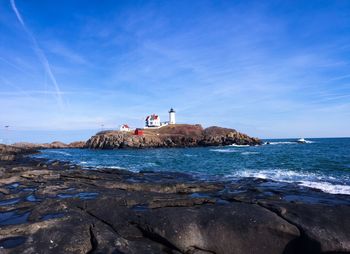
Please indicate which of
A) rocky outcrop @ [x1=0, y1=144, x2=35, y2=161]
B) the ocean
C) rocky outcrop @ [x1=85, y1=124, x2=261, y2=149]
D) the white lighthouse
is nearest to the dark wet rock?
the ocean

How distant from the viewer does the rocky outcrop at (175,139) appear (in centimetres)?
12388

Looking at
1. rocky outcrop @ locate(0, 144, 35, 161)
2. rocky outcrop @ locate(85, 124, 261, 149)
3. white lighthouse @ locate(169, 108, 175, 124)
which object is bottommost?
rocky outcrop @ locate(0, 144, 35, 161)

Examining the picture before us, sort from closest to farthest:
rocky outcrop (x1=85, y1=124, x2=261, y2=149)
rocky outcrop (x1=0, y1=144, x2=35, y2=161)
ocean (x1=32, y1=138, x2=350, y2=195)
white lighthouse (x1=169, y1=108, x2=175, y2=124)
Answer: ocean (x1=32, y1=138, x2=350, y2=195) → rocky outcrop (x1=0, y1=144, x2=35, y2=161) → rocky outcrop (x1=85, y1=124, x2=261, y2=149) → white lighthouse (x1=169, y1=108, x2=175, y2=124)

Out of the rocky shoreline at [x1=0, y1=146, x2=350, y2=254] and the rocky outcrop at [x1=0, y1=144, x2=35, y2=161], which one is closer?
the rocky shoreline at [x1=0, y1=146, x2=350, y2=254]

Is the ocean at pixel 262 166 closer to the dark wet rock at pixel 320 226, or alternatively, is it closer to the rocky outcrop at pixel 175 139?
the dark wet rock at pixel 320 226

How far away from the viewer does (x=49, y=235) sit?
989 cm

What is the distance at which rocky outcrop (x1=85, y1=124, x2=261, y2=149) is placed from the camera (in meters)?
124

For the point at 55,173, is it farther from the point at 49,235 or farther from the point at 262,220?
the point at 262,220

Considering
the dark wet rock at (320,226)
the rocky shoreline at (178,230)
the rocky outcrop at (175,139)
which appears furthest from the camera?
the rocky outcrop at (175,139)

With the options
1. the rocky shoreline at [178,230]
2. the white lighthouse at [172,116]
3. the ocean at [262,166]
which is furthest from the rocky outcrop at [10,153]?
the white lighthouse at [172,116]

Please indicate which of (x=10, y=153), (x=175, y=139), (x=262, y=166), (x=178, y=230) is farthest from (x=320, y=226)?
(x=175, y=139)

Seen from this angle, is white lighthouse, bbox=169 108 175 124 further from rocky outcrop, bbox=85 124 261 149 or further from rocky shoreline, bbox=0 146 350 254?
rocky shoreline, bbox=0 146 350 254

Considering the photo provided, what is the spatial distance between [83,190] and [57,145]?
506ft

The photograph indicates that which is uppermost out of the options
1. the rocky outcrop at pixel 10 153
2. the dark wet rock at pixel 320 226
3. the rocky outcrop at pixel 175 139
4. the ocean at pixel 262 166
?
the rocky outcrop at pixel 175 139
